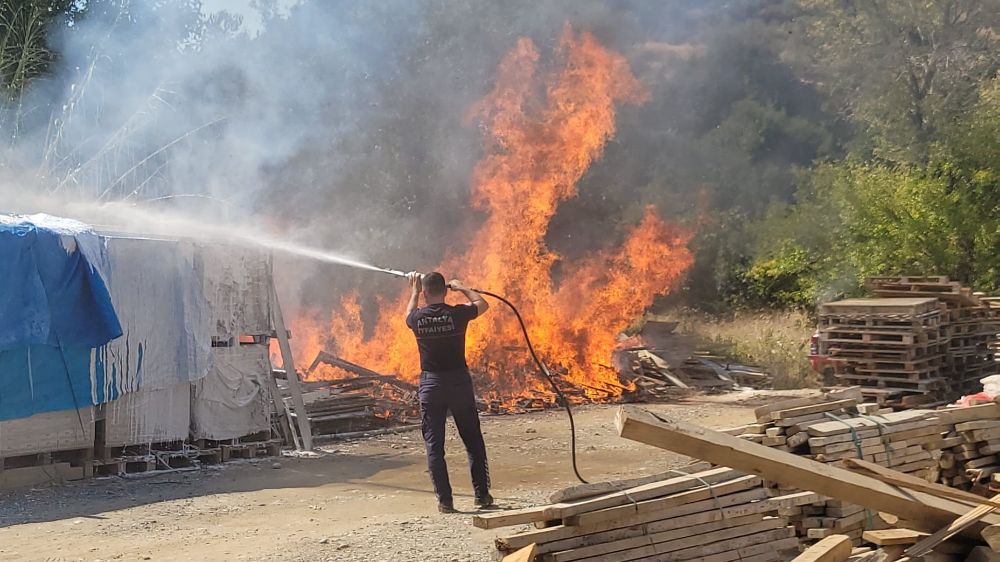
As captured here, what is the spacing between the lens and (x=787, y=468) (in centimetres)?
497

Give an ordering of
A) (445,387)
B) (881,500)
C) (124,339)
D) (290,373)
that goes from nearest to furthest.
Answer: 1. (881,500)
2. (445,387)
3. (124,339)
4. (290,373)

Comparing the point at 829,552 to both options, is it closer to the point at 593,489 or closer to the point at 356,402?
the point at 593,489

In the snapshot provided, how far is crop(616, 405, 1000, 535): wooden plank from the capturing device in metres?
4.42

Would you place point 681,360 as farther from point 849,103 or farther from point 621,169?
point 849,103

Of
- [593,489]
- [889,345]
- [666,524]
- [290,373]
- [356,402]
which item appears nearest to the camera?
[593,489]

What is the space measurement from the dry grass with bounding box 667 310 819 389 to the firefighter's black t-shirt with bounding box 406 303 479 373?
34.7ft

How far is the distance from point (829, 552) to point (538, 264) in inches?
517

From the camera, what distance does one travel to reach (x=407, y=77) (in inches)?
926

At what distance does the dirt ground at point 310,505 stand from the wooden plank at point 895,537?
259 centimetres

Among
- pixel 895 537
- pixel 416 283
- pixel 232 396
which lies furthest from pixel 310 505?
pixel 895 537

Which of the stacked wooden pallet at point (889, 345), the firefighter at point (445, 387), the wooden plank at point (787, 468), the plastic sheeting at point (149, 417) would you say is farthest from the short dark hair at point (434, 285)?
the stacked wooden pallet at point (889, 345)

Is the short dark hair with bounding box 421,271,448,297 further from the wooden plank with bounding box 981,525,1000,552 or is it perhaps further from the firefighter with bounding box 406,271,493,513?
the wooden plank with bounding box 981,525,1000,552

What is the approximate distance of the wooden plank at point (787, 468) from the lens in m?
4.42

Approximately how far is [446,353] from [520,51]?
15782 mm
